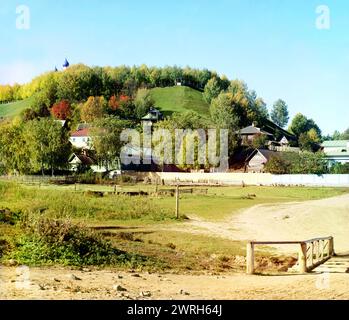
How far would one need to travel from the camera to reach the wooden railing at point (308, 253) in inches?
667

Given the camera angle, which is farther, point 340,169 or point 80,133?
point 80,133

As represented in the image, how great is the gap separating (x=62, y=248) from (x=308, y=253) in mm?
8745

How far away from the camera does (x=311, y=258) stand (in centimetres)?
1819

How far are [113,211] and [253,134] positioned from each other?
8185 centimetres

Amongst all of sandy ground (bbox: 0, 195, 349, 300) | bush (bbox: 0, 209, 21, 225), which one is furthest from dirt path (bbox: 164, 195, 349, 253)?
bush (bbox: 0, 209, 21, 225)

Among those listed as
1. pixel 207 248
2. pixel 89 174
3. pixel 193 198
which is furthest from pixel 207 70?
pixel 207 248

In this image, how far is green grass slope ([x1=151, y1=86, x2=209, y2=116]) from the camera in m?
145

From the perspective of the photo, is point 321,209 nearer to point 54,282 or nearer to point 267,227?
point 267,227

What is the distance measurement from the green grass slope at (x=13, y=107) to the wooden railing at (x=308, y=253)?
119 m

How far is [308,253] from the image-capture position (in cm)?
1891

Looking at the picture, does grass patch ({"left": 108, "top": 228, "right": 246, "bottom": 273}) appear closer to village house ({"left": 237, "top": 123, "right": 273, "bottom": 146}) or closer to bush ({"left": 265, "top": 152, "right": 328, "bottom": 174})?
bush ({"left": 265, "top": 152, "right": 328, "bottom": 174})

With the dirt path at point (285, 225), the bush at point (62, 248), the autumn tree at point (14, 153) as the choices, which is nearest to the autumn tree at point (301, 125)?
the autumn tree at point (14, 153)

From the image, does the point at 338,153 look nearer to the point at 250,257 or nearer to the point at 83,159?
the point at 83,159

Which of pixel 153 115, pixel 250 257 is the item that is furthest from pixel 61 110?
pixel 250 257
